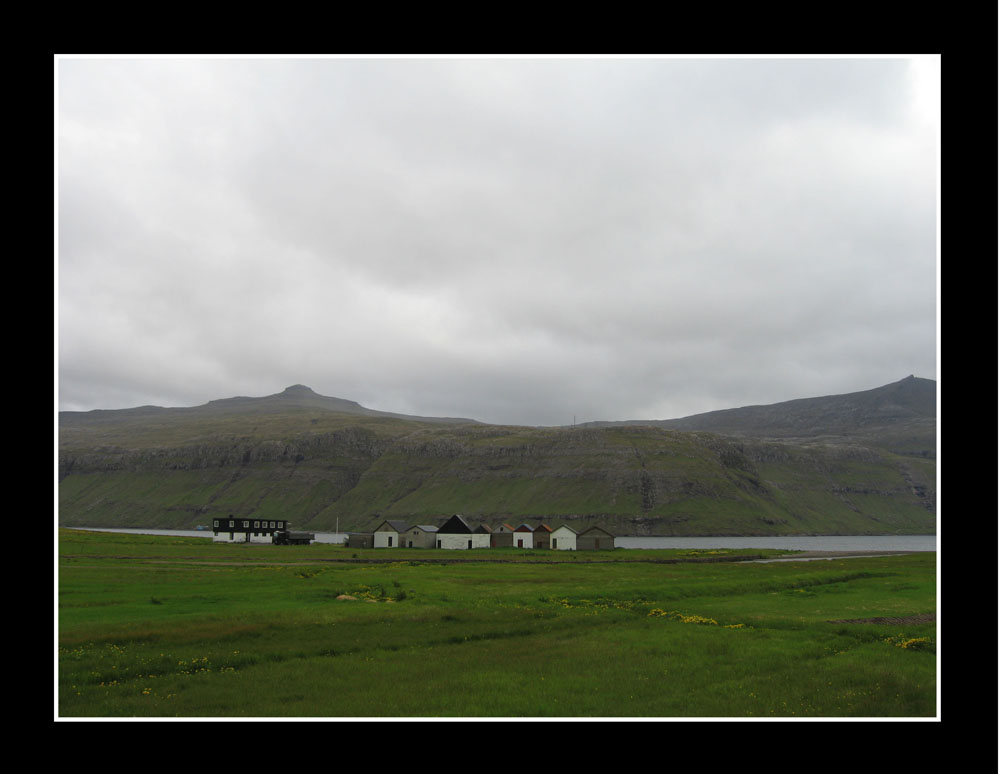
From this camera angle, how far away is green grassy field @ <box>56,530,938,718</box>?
20.9 meters

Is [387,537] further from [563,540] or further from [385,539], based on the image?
[563,540]

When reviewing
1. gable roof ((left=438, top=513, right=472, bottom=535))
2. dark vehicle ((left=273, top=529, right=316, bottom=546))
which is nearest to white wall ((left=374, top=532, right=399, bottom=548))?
gable roof ((left=438, top=513, right=472, bottom=535))

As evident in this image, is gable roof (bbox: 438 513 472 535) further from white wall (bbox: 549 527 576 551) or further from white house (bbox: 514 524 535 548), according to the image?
white wall (bbox: 549 527 576 551)

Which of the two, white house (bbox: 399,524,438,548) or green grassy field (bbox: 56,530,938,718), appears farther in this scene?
white house (bbox: 399,524,438,548)

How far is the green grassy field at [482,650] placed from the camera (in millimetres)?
20906

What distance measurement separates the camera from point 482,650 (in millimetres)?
29828

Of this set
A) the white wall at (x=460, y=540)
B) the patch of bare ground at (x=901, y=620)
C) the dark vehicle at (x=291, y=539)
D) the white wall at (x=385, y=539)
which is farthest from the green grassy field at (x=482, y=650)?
the dark vehicle at (x=291, y=539)

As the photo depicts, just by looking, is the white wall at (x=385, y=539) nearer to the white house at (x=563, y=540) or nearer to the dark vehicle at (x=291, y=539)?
the dark vehicle at (x=291, y=539)

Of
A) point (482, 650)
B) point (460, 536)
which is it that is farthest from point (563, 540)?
point (482, 650)
